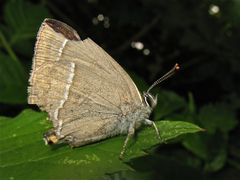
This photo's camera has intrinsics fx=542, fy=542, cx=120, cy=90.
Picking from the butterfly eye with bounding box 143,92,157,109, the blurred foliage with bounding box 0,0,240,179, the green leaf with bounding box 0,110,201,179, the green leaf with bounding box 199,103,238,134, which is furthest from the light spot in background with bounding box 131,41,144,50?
the green leaf with bounding box 0,110,201,179

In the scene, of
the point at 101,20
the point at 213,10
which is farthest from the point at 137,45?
the point at 213,10

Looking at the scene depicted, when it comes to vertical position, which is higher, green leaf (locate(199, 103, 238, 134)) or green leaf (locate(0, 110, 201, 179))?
green leaf (locate(199, 103, 238, 134))

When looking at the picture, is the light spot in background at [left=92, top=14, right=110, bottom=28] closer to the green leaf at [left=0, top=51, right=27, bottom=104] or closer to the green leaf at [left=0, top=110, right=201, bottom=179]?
the green leaf at [left=0, top=51, right=27, bottom=104]

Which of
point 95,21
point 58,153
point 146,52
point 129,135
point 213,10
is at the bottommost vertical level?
point 58,153

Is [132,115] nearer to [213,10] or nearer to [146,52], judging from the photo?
[213,10]

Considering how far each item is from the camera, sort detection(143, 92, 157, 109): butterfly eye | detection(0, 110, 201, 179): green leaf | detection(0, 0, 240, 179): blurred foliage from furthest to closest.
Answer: detection(0, 0, 240, 179): blurred foliage < detection(143, 92, 157, 109): butterfly eye < detection(0, 110, 201, 179): green leaf

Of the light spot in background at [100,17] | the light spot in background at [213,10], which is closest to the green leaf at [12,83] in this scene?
the light spot in background at [213,10]

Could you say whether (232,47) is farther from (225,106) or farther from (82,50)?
(82,50)
